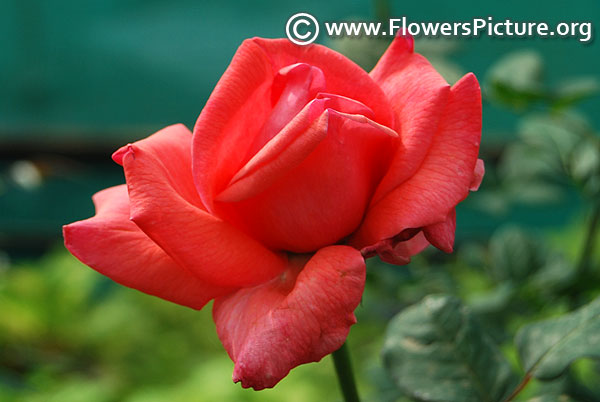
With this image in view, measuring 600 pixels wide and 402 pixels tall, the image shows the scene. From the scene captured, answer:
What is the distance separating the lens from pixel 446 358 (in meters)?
0.39

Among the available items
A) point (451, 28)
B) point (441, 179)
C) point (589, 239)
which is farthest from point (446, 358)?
point (451, 28)

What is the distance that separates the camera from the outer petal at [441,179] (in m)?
0.28

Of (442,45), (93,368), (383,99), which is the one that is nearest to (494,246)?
(442,45)

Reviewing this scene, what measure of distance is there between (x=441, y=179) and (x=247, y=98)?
0.35ft

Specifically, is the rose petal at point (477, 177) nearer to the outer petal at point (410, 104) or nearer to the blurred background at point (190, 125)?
the outer petal at point (410, 104)

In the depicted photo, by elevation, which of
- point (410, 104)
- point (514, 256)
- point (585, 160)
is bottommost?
point (514, 256)

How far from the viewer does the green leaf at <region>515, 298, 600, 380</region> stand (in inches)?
13.4

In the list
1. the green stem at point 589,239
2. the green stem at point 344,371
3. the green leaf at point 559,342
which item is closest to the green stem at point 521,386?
the green leaf at point 559,342

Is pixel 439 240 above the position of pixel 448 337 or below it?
above

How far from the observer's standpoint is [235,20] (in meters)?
2.50

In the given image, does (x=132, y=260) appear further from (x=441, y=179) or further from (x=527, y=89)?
(x=527, y=89)

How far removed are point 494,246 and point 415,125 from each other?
0.41 meters

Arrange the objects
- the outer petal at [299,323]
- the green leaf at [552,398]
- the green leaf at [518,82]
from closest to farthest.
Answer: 1. the outer petal at [299,323]
2. the green leaf at [552,398]
3. the green leaf at [518,82]

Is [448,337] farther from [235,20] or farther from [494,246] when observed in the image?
[235,20]
